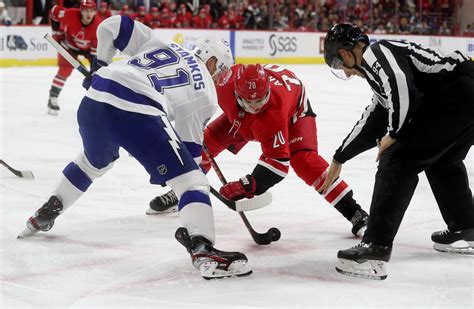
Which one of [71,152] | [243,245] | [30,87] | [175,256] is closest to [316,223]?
[243,245]

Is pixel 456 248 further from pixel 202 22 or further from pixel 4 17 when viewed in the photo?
pixel 202 22

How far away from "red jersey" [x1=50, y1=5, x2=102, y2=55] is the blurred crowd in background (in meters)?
3.39

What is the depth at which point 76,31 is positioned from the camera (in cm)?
798

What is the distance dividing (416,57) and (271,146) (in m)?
0.76

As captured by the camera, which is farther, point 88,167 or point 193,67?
point 88,167

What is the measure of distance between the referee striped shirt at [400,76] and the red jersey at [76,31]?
215 inches

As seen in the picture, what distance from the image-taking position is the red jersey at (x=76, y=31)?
314 inches

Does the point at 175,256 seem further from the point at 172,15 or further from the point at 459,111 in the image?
the point at 172,15

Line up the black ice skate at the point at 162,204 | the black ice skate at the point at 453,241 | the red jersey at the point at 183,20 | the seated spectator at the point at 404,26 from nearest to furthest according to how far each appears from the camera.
A: the black ice skate at the point at 453,241 < the black ice skate at the point at 162,204 < the red jersey at the point at 183,20 < the seated spectator at the point at 404,26

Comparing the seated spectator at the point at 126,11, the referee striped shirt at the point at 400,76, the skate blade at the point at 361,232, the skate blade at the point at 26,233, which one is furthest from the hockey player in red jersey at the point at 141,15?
the referee striped shirt at the point at 400,76

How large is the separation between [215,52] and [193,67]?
0.88 ft

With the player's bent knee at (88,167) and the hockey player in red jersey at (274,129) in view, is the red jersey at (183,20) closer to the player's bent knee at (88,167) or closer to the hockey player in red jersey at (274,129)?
the hockey player in red jersey at (274,129)

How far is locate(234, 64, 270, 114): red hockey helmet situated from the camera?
3.05 metres

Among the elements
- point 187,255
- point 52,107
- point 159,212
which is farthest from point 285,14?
point 187,255
